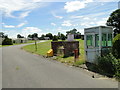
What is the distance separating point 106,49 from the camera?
27.6 feet

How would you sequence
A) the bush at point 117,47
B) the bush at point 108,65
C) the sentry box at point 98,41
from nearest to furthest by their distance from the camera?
the bush at point 108,65 < the bush at point 117,47 < the sentry box at point 98,41

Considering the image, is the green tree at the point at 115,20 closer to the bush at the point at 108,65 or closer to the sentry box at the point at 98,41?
the sentry box at the point at 98,41

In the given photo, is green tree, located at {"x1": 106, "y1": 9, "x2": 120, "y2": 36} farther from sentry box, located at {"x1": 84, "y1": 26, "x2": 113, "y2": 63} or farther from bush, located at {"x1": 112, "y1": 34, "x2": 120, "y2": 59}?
bush, located at {"x1": 112, "y1": 34, "x2": 120, "y2": 59}

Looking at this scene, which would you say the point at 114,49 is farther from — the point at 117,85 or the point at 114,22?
the point at 114,22

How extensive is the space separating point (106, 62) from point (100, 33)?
207 centimetres

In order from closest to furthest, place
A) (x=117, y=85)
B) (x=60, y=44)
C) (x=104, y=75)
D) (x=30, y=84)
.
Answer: (x=117, y=85) → (x=30, y=84) → (x=104, y=75) → (x=60, y=44)

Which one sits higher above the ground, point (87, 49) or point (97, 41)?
point (97, 41)

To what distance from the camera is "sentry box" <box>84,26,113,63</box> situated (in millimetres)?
8266

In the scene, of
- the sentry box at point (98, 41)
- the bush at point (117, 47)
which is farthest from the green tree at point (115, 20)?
the bush at point (117, 47)

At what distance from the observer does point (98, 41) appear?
859 cm

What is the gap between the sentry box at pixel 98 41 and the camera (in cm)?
827

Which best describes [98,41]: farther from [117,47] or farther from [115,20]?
[115,20]

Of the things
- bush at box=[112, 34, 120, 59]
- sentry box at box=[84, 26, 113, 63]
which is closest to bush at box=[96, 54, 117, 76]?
bush at box=[112, 34, 120, 59]

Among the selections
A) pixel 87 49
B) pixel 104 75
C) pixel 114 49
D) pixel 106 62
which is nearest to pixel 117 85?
pixel 104 75
